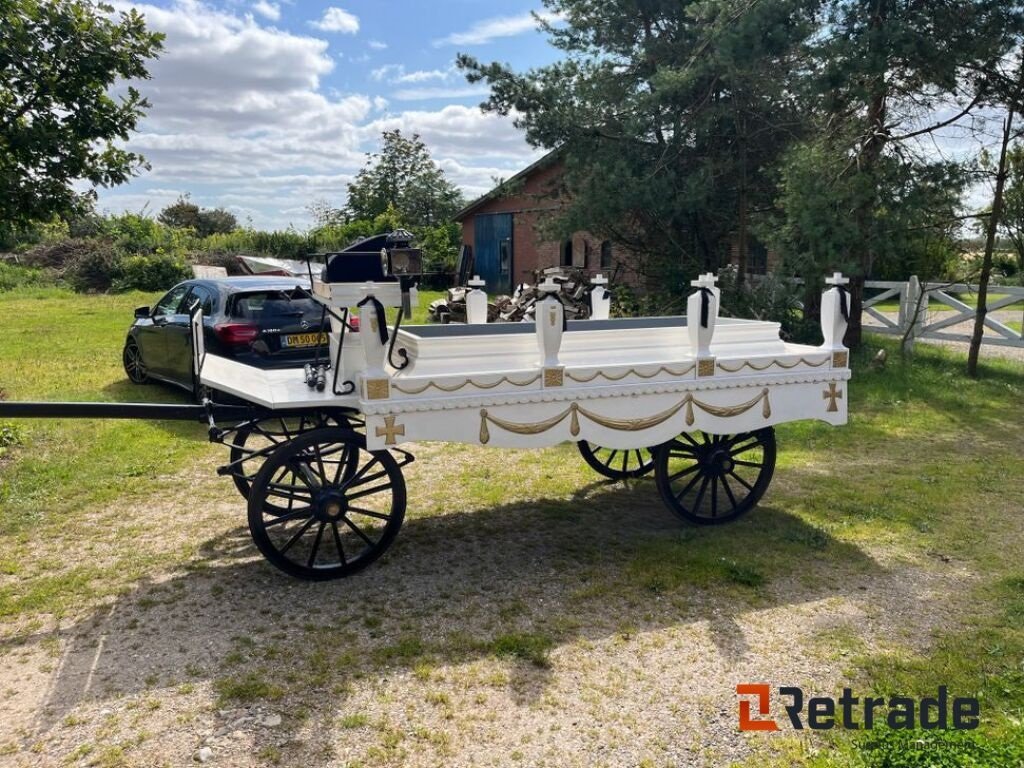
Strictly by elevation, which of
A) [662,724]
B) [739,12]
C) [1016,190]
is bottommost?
[662,724]

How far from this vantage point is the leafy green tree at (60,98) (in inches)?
259

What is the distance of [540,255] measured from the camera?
27000 millimetres

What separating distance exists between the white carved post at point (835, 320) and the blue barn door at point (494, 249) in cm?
2261

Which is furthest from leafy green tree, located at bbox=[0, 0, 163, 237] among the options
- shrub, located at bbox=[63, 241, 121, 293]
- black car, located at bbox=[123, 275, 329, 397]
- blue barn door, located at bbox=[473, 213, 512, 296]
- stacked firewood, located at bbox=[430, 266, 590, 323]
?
shrub, located at bbox=[63, 241, 121, 293]

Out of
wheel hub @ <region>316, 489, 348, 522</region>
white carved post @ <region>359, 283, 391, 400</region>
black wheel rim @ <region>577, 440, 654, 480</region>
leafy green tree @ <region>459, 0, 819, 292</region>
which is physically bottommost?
black wheel rim @ <region>577, 440, 654, 480</region>

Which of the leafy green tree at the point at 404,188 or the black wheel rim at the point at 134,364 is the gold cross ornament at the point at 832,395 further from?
the leafy green tree at the point at 404,188

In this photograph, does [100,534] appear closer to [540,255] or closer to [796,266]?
[796,266]

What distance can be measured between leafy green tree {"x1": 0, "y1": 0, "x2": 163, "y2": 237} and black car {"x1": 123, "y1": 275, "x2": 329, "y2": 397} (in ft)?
5.56

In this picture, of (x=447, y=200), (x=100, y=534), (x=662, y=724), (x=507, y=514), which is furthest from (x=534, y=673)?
(x=447, y=200)

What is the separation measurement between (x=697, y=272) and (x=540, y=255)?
1178cm

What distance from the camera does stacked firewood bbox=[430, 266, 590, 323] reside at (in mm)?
16172

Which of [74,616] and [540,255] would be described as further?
[540,255]

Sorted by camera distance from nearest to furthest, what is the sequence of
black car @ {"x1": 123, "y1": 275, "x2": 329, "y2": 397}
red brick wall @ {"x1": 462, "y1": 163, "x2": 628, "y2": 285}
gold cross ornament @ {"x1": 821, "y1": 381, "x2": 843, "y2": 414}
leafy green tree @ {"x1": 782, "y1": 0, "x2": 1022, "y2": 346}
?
gold cross ornament @ {"x1": 821, "y1": 381, "x2": 843, "y2": 414} < black car @ {"x1": 123, "y1": 275, "x2": 329, "y2": 397} < leafy green tree @ {"x1": 782, "y1": 0, "x2": 1022, "y2": 346} < red brick wall @ {"x1": 462, "y1": 163, "x2": 628, "y2": 285}

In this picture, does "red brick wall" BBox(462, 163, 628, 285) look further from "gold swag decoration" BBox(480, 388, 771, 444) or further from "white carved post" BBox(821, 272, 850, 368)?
"gold swag decoration" BBox(480, 388, 771, 444)
